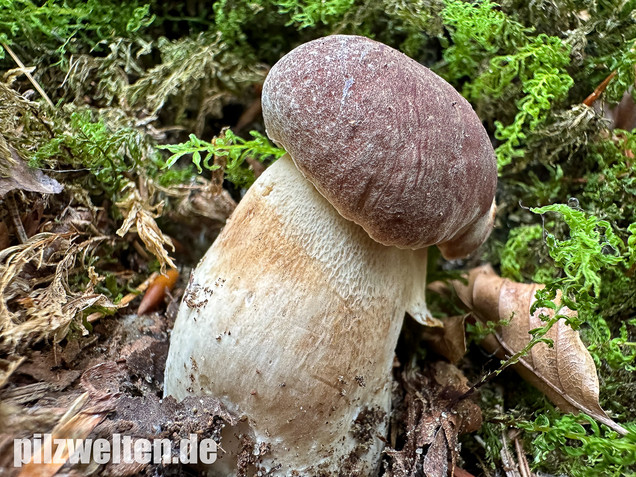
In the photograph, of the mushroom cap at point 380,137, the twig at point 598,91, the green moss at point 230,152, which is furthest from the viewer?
the twig at point 598,91

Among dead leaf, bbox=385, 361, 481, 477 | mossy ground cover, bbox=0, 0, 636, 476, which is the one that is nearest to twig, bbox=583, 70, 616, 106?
mossy ground cover, bbox=0, 0, 636, 476

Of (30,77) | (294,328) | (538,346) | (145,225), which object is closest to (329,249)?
(294,328)

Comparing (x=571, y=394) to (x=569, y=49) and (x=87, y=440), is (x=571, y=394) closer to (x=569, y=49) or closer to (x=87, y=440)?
(x=569, y=49)

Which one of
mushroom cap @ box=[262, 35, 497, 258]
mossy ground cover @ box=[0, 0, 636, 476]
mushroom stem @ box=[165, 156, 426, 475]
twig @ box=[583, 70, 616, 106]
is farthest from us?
twig @ box=[583, 70, 616, 106]

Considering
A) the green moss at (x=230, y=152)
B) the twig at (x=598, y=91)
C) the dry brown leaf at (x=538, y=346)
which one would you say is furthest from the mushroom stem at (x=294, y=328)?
the twig at (x=598, y=91)

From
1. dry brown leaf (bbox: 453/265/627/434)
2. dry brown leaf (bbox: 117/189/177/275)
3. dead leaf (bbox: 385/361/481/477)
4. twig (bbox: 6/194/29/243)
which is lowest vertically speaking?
dead leaf (bbox: 385/361/481/477)

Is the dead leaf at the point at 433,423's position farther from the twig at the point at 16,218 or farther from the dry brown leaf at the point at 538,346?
the twig at the point at 16,218

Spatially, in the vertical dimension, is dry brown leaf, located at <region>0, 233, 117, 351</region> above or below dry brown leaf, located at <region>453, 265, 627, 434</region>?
above

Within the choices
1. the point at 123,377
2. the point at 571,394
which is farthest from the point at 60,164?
the point at 571,394

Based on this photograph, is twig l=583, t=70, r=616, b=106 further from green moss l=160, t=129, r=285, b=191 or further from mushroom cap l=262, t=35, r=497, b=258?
green moss l=160, t=129, r=285, b=191
